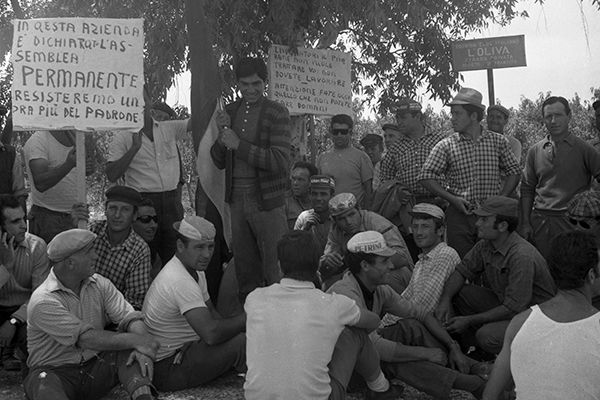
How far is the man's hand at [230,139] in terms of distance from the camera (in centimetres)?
618

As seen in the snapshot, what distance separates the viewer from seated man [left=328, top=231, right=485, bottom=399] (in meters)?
5.04

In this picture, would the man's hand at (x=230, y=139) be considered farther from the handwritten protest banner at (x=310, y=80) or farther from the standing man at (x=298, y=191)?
the handwritten protest banner at (x=310, y=80)

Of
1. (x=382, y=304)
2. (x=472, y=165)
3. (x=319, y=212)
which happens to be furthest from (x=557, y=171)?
(x=382, y=304)

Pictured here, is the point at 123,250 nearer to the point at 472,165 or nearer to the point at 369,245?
the point at 369,245

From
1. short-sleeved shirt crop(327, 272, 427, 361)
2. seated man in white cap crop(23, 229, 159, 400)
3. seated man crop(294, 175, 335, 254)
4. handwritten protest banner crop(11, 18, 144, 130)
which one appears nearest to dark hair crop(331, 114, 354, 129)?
seated man crop(294, 175, 335, 254)

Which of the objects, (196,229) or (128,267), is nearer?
(196,229)

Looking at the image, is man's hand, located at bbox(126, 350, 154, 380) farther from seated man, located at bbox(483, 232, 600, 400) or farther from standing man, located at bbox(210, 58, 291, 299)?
seated man, located at bbox(483, 232, 600, 400)

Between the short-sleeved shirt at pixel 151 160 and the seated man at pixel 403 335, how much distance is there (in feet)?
7.76

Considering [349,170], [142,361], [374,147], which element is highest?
[374,147]

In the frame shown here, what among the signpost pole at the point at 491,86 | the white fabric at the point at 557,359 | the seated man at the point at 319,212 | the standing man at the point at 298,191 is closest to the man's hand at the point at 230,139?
the seated man at the point at 319,212

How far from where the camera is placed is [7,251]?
575cm

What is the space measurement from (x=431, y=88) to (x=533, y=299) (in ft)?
24.1

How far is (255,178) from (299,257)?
201 cm

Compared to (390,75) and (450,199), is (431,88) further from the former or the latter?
(450,199)
